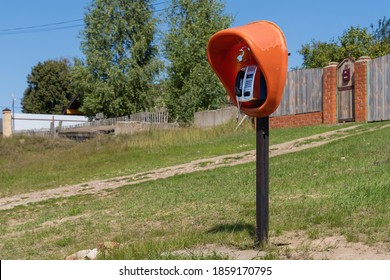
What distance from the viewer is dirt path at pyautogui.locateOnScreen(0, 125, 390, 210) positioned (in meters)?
14.3

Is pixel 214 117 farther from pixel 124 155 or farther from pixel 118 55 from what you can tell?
pixel 118 55

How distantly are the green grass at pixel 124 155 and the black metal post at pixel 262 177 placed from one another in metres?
11.5

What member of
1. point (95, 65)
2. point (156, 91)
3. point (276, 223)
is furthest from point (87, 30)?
point (276, 223)

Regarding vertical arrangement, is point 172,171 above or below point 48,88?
below

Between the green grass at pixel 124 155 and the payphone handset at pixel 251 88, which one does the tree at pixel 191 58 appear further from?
the payphone handset at pixel 251 88

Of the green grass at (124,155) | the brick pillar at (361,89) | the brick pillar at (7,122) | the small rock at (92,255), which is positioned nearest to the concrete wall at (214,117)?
the green grass at (124,155)

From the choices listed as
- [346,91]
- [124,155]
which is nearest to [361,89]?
[346,91]

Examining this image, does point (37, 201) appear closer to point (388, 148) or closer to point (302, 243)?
point (388, 148)

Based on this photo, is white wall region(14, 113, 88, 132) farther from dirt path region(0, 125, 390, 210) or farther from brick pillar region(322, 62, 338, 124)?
dirt path region(0, 125, 390, 210)

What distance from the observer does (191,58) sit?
134ft

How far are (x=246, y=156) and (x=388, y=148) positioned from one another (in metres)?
5.47

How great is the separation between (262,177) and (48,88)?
226ft

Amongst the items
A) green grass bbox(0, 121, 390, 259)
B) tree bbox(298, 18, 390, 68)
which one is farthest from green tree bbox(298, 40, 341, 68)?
green grass bbox(0, 121, 390, 259)

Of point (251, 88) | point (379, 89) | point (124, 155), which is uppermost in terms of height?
point (379, 89)
